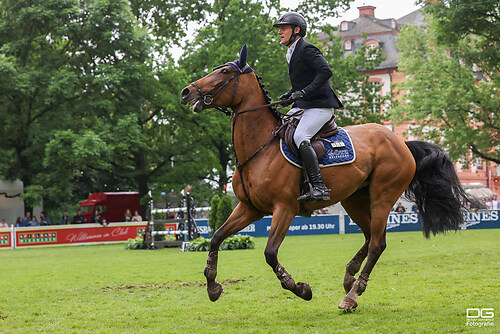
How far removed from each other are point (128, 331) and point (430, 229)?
15.2 feet

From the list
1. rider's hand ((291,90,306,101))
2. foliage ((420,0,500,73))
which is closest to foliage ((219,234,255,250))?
rider's hand ((291,90,306,101))

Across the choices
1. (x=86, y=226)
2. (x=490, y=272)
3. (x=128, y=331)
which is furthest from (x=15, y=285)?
(x=86, y=226)

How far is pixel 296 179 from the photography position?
23.7ft

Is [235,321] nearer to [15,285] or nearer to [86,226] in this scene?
[15,285]

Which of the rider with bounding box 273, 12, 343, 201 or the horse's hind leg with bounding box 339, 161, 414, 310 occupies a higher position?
the rider with bounding box 273, 12, 343, 201

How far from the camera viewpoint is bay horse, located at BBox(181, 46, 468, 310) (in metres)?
7.07

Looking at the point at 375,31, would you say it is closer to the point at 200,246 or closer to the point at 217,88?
the point at 200,246

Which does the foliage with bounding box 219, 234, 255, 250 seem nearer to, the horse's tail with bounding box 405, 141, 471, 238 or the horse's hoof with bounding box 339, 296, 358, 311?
the horse's tail with bounding box 405, 141, 471, 238

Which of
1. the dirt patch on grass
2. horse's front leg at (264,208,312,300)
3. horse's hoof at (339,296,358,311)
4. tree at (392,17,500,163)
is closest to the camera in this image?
horse's front leg at (264,208,312,300)

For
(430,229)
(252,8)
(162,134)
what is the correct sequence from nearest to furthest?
(430,229) → (252,8) → (162,134)

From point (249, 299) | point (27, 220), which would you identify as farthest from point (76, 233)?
point (249, 299)

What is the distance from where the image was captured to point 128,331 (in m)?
6.57

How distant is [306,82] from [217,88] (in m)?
1.20

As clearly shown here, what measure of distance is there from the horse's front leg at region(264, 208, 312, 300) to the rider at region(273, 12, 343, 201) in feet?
2.33
